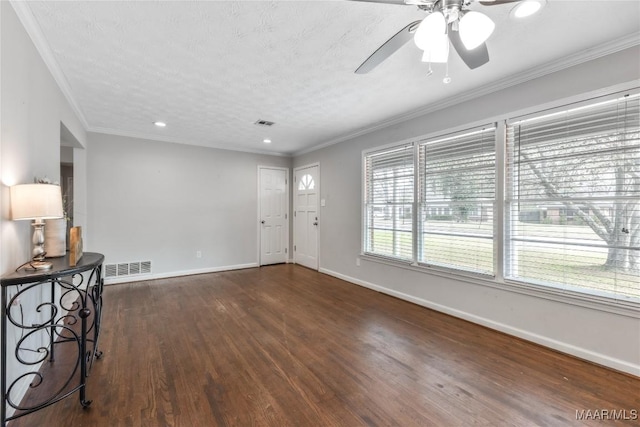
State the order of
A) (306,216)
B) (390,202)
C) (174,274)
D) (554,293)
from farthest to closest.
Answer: (306,216) → (174,274) → (390,202) → (554,293)

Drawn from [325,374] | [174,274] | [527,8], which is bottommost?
[325,374]

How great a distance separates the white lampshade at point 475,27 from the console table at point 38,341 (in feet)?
8.16

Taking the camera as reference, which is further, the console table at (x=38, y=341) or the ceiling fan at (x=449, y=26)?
the console table at (x=38, y=341)

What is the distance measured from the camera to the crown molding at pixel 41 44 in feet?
5.48

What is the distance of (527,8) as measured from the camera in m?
1.63

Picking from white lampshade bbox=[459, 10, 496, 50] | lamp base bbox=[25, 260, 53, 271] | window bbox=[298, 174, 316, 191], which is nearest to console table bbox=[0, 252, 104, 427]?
lamp base bbox=[25, 260, 53, 271]

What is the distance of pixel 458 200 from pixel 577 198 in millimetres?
988

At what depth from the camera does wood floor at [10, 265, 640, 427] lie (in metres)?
1.61

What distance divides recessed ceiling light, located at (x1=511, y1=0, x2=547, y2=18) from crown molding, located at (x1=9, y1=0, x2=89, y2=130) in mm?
2934

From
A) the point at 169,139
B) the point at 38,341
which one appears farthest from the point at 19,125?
the point at 169,139

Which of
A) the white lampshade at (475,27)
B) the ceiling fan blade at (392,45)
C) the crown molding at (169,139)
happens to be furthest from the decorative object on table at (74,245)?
the crown molding at (169,139)

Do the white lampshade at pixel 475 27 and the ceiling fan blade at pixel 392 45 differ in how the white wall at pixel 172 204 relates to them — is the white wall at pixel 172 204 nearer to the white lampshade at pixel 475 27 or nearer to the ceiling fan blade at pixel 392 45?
the ceiling fan blade at pixel 392 45

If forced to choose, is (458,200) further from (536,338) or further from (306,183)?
(306,183)

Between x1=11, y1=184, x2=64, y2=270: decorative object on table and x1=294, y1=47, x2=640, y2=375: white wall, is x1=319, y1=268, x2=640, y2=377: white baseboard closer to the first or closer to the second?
x1=294, y1=47, x2=640, y2=375: white wall
